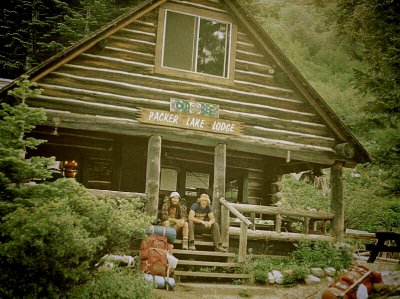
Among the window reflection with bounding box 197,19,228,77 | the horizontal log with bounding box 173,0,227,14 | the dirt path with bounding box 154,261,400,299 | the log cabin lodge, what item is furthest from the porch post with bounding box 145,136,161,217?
the horizontal log with bounding box 173,0,227,14

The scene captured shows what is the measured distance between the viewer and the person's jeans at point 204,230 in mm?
8805

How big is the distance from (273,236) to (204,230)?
1.90 metres

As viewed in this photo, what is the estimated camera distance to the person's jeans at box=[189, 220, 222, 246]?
8805 millimetres

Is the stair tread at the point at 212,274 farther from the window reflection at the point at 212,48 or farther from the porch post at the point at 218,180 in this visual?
the window reflection at the point at 212,48

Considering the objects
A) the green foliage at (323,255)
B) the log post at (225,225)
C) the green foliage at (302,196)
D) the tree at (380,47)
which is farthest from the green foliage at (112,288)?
the green foliage at (302,196)

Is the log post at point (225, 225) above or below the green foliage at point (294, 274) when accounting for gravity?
above

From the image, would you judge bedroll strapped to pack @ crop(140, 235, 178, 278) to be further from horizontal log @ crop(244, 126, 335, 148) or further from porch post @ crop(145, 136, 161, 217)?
horizontal log @ crop(244, 126, 335, 148)

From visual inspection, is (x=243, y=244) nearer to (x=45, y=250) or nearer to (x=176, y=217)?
(x=176, y=217)

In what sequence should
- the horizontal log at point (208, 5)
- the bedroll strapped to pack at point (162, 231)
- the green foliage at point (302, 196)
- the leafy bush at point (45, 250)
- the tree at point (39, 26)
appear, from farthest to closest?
the green foliage at point (302, 196), the tree at point (39, 26), the horizontal log at point (208, 5), the bedroll strapped to pack at point (162, 231), the leafy bush at point (45, 250)

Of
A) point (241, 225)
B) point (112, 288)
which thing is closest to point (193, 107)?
point (241, 225)

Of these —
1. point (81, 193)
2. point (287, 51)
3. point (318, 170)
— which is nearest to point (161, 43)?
point (81, 193)

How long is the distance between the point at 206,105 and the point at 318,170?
15.4 feet

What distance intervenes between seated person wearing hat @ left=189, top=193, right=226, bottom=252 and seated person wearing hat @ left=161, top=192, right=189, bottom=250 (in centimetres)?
17

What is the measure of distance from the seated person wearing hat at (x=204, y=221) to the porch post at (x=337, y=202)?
367cm
